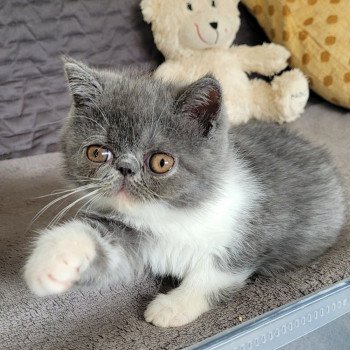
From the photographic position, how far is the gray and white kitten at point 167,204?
84 cm

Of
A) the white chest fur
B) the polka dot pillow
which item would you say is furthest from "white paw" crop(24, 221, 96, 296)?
the polka dot pillow

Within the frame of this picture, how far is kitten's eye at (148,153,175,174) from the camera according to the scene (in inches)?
33.0

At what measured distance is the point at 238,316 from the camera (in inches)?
34.6

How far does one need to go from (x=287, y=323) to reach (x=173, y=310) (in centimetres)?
20

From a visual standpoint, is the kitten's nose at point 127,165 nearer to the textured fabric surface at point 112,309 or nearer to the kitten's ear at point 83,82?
the kitten's ear at point 83,82

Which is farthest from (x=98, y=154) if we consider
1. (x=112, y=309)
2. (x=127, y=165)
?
(x=112, y=309)

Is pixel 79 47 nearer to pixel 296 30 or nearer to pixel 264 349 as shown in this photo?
pixel 296 30

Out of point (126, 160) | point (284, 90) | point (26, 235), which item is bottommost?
point (26, 235)

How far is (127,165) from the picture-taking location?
32.3 inches

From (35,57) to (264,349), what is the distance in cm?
119

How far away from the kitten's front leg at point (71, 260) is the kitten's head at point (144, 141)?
0.24ft

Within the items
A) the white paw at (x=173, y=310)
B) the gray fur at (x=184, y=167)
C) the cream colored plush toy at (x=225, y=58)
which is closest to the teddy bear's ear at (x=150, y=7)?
the cream colored plush toy at (x=225, y=58)

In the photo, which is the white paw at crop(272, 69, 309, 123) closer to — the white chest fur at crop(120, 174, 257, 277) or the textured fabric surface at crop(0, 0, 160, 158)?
the textured fabric surface at crop(0, 0, 160, 158)

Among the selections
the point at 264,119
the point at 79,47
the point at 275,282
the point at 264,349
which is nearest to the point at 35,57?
the point at 79,47
